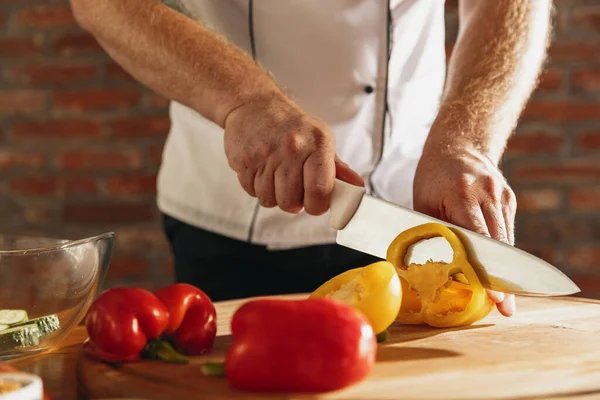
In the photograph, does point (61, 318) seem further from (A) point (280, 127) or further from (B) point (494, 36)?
(B) point (494, 36)

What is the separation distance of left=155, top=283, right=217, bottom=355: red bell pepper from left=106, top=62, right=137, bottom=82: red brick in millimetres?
1440

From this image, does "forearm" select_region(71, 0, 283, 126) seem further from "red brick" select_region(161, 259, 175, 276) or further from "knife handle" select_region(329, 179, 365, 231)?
"red brick" select_region(161, 259, 175, 276)

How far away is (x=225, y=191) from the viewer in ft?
5.08

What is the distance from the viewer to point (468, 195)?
3.91 ft

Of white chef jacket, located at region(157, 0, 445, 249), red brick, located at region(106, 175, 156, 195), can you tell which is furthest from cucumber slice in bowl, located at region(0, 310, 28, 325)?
red brick, located at region(106, 175, 156, 195)

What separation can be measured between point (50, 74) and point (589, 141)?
150 centimetres

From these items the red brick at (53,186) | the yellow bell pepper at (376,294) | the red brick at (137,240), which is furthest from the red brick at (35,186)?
the yellow bell pepper at (376,294)

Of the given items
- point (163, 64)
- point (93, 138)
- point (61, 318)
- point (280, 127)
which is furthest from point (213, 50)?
point (93, 138)

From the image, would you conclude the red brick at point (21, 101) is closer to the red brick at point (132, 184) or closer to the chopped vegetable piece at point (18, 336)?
the red brick at point (132, 184)

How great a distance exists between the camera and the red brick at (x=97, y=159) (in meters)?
2.41

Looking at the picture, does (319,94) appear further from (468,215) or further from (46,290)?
(46,290)

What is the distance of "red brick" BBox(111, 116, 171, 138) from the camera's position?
2.40m

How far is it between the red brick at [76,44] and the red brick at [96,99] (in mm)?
111

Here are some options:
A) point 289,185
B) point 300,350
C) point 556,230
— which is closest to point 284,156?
point 289,185
